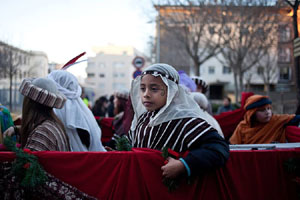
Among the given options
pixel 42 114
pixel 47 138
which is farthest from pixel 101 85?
pixel 47 138

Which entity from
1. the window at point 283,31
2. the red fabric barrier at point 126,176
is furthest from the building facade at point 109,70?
the red fabric barrier at point 126,176

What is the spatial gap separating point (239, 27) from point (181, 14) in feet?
13.1

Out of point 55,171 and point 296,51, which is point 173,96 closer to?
point 55,171

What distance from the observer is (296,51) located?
547 centimetres

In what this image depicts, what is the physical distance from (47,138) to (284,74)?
161 feet

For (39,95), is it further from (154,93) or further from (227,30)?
(227,30)

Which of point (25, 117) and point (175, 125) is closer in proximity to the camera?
point (175, 125)

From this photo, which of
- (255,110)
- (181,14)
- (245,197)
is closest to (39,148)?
(245,197)

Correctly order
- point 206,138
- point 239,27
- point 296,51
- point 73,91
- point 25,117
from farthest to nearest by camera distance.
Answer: point 239,27, point 296,51, point 73,91, point 25,117, point 206,138

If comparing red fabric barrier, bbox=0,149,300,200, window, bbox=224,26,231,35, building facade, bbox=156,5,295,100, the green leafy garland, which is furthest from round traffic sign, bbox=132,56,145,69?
the green leafy garland

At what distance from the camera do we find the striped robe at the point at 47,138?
242 cm

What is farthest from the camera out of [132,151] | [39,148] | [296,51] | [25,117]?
[296,51]

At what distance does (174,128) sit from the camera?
215 cm

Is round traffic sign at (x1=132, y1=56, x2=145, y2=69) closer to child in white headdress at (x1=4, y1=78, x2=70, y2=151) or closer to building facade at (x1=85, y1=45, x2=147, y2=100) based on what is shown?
child in white headdress at (x1=4, y1=78, x2=70, y2=151)
